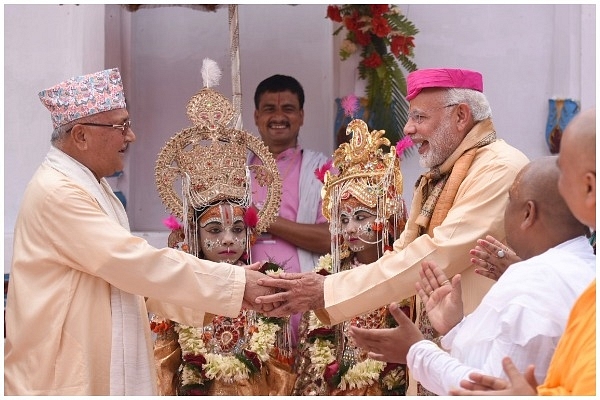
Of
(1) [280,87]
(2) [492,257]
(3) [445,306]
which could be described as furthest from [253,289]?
(1) [280,87]

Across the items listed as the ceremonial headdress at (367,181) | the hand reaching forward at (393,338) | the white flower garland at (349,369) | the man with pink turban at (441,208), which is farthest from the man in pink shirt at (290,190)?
the hand reaching forward at (393,338)

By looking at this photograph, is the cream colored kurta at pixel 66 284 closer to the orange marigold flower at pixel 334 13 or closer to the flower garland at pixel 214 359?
the flower garland at pixel 214 359

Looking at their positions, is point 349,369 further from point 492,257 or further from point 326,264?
point 492,257

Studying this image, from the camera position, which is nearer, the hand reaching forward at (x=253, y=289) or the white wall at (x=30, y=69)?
the hand reaching forward at (x=253, y=289)

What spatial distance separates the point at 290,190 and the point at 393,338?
3258 mm

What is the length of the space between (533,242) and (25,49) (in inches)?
207

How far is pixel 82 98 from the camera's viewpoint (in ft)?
14.4

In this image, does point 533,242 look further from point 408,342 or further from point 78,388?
point 78,388

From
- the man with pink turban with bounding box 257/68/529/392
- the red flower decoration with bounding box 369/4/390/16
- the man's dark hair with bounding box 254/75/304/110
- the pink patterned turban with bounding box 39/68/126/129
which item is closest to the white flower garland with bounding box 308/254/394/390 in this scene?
the man with pink turban with bounding box 257/68/529/392

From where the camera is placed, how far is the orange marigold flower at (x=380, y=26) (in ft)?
23.6

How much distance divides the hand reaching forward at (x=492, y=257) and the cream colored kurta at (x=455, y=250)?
0.83 metres

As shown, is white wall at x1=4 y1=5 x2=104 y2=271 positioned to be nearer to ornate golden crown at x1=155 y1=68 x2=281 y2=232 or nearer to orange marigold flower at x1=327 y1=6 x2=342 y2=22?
orange marigold flower at x1=327 y1=6 x2=342 y2=22

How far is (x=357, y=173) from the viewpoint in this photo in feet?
17.5

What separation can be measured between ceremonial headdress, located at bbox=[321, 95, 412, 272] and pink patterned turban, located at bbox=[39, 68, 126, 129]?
4.64ft
